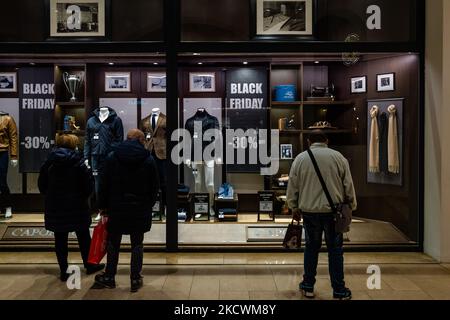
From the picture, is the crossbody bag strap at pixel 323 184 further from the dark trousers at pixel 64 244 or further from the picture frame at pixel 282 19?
the dark trousers at pixel 64 244

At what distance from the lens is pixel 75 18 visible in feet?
21.7

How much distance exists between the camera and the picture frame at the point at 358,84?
24.3 feet

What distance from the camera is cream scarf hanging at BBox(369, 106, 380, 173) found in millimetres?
7340

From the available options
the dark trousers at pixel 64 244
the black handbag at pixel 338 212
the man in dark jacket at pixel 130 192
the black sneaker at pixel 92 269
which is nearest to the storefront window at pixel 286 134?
the black sneaker at pixel 92 269

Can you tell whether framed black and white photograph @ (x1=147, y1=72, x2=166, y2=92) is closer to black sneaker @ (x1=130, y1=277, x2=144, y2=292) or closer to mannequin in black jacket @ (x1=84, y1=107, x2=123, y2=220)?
mannequin in black jacket @ (x1=84, y1=107, x2=123, y2=220)

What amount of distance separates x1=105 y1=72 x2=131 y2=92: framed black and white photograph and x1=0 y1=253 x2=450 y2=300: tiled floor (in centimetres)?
280

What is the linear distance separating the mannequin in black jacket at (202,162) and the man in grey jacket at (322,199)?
3211mm

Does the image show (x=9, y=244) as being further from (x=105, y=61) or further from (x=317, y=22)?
(x=317, y=22)

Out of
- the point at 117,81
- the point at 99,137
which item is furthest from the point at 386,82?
the point at 99,137

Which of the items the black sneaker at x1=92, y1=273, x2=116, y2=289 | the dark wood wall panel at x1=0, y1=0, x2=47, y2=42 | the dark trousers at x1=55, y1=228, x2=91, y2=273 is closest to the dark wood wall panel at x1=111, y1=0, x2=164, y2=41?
the dark wood wall panel at x1=0, y1=0, x2=47, y2=42

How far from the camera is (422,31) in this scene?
6.48 metres

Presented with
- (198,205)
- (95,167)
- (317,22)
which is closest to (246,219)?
(198,205)

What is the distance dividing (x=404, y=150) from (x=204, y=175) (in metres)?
2.84

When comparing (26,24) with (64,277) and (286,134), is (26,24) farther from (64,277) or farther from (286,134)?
(286,134)
